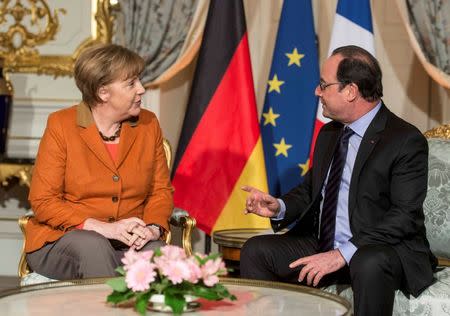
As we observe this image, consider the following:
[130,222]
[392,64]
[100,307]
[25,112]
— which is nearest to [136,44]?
[25,112]

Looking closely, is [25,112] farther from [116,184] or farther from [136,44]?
[116,184]

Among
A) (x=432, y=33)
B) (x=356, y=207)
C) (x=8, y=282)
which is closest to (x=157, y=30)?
(x=432, y=33)

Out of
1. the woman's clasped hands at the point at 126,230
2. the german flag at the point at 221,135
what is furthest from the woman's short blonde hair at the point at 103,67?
the german flag at the point at 221,135

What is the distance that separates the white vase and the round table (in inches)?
1.0

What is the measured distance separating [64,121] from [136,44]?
1.64 m

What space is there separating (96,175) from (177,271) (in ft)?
4.24

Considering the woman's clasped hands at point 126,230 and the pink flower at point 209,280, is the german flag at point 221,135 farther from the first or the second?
the pink flower at point 209,280

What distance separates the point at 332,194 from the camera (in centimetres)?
351

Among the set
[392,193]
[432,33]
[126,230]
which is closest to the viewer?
[392,193]

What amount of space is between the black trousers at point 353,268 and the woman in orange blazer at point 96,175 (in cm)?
40

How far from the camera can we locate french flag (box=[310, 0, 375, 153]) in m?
4.79

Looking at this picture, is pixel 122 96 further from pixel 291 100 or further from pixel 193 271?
pixel 291 100

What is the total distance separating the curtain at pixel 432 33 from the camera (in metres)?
4.68

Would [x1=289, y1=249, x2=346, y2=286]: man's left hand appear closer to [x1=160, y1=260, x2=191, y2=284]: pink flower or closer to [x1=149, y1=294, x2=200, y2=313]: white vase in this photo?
[x1=149, y1=294, x2=200, y2=313]: white vase
